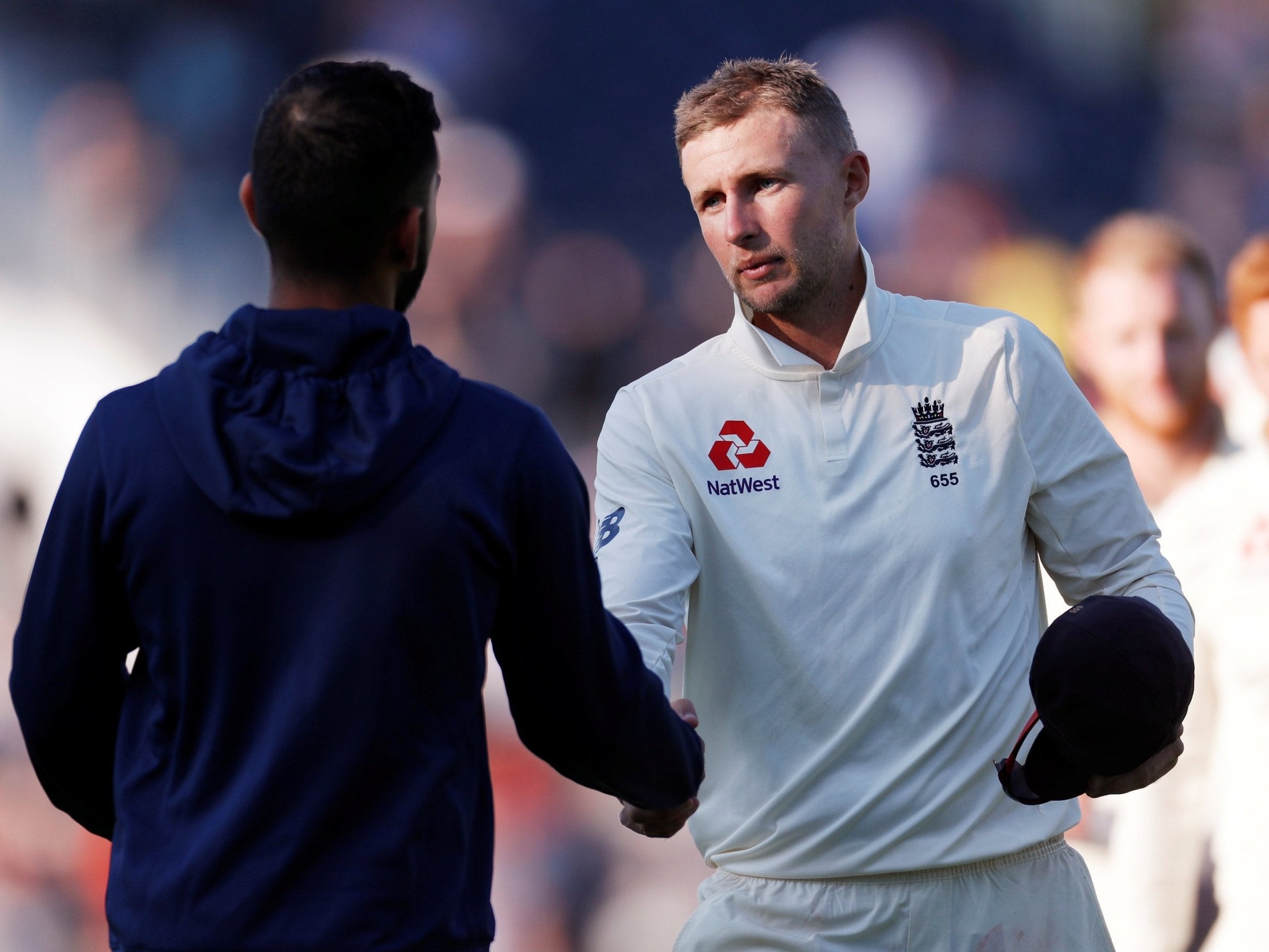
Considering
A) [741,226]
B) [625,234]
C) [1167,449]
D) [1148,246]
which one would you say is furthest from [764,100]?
[1167,449]

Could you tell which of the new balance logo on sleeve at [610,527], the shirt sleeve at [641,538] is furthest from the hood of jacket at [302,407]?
the new balance logo on sleeve at [610,527]

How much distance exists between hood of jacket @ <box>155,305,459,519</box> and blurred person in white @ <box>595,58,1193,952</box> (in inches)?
28.3

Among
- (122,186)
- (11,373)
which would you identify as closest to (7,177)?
(122,186)

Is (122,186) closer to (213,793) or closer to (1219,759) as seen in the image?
(213,793)

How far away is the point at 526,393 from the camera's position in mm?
3547

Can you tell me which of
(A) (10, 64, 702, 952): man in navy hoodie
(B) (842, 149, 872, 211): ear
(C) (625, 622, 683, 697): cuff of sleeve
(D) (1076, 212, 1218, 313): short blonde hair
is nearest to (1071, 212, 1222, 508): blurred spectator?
(D) (1076, 212, 1218, 313): short blonde hair

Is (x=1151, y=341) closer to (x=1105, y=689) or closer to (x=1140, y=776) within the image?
(x=1140, y=776)

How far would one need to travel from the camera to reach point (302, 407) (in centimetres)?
119

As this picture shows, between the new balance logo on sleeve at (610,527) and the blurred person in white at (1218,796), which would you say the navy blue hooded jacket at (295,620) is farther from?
the blurred person in white at (1218,796)

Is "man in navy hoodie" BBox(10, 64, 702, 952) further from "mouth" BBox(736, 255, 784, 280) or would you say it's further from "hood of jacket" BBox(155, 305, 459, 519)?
"mouth" BBox(736, 255, 784, 280)

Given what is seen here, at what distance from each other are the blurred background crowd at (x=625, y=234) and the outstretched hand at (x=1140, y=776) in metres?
1.80

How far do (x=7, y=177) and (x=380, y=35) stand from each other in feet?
3.24

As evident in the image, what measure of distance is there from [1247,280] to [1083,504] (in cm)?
197

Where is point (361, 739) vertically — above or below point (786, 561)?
below
